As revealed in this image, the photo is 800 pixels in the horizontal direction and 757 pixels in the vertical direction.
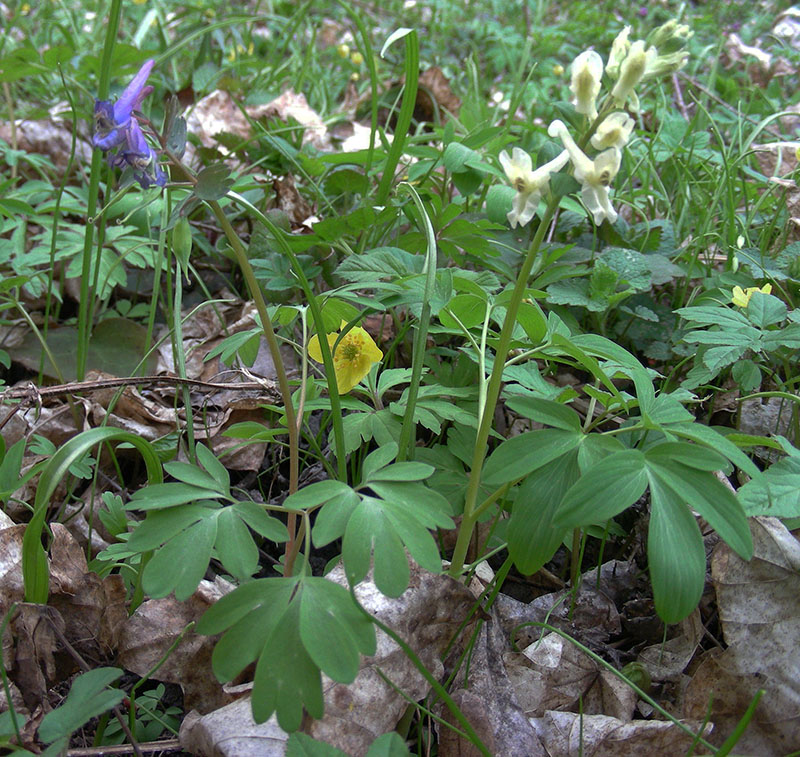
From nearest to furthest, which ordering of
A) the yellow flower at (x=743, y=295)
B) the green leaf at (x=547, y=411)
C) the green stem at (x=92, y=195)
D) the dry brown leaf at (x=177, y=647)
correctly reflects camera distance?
the green leaf at (x=547, y=411) < the dry brown leaf at (x=177, y=647) < the green stem at (x=92, y=195) < the yellow flower at (x=743, y=295)

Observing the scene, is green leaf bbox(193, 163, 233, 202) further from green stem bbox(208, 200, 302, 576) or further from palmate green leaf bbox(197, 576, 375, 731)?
palmate green leaf bbox(197, 576, 375, 731)

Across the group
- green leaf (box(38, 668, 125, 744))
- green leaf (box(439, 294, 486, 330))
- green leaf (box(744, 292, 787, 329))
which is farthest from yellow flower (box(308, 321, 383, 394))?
green leaf (box(744, 292, 787, 329))

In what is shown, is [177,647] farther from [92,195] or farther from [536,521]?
[92,195]

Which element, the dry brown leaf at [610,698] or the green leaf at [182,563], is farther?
the dry brown leaf at [610,698]

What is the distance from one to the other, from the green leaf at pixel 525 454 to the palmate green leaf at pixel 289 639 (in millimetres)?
278

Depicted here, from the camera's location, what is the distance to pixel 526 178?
0.98m

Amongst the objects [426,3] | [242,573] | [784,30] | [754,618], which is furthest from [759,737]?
[426,3]

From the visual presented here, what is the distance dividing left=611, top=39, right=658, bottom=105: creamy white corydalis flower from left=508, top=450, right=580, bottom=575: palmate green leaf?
56cm

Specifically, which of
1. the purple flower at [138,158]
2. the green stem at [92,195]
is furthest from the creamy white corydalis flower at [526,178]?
the green stem at [92,195]

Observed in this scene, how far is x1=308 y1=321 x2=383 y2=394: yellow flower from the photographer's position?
4.89 ft

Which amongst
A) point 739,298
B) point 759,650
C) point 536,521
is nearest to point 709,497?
point 536,521

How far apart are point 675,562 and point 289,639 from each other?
20.5 inches

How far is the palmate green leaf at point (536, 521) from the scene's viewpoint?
100 centimetres

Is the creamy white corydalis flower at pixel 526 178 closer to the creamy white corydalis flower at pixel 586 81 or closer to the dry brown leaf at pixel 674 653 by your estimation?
the creamy white corydalis flower at pixel 586 81
